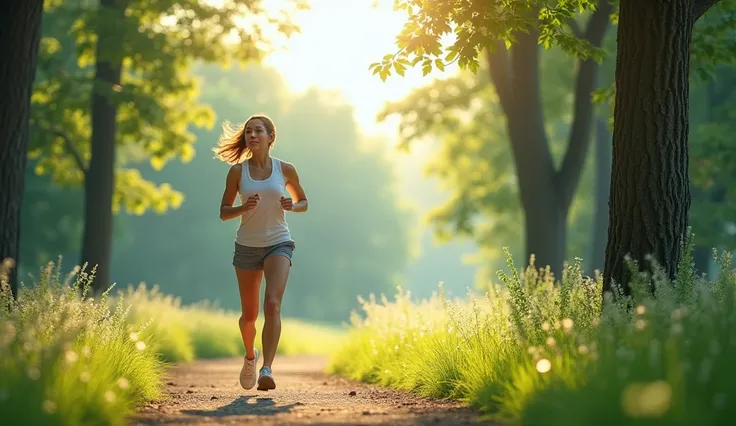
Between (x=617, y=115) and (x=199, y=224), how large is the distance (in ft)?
154

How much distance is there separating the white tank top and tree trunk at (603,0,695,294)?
281 centimetres

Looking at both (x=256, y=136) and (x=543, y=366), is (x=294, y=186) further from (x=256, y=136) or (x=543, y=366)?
(x=543, y=366)

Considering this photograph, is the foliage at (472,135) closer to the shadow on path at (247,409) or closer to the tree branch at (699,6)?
the tree branch at (699,6)

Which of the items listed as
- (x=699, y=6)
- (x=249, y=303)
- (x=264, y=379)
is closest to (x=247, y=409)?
(x=264, y=379)

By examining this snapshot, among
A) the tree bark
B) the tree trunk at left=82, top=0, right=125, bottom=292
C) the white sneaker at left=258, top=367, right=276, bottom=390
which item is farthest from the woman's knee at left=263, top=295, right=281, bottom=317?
the tree trunk at left=82, top=0, right=125, bottom=292

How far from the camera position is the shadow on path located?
20.7ft

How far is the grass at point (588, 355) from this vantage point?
4.26 metres

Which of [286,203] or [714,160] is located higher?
[714,160]

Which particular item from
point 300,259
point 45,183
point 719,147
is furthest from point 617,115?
point 300,259

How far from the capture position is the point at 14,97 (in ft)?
31.3

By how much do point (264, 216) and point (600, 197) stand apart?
19407mm

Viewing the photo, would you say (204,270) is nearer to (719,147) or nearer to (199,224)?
(199,224)

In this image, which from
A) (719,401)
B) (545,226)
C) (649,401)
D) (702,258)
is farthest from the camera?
(702,258)

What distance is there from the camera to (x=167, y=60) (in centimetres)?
1727
